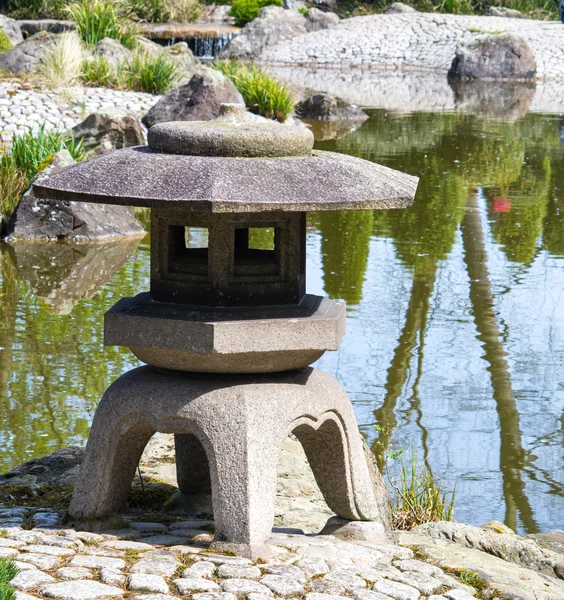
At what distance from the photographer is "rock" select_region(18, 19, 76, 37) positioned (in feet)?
104

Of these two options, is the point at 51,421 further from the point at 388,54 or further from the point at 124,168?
the point at 388,54

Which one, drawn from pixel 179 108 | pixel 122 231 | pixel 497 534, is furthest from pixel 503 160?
pixel 497 534

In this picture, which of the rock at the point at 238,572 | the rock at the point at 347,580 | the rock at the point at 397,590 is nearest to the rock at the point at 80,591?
the rock at the point at 238,572

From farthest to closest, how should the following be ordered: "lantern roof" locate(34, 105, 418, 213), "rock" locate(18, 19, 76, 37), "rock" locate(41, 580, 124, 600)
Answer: "rock" locate(18, 19, 76, 37)
"lantern roof" locate(34, 105, 418, 213)
"rock" locate(41, 580, 124, 600)

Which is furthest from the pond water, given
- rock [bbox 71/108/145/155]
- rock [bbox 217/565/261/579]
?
rock [bbox 71/108/145/155]

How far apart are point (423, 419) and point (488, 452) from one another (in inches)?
24.1

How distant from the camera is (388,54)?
116ft

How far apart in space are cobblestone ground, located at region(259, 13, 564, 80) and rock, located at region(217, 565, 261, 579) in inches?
1239

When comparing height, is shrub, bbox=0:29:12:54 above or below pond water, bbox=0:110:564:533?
above

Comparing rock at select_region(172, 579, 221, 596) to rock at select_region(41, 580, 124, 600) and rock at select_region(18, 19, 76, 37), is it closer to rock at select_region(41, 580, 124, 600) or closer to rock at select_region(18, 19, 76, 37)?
rock at select_region(41, 580, 124, 600)

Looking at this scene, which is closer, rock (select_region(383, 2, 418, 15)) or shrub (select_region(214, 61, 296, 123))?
shrub (select_region(214, 61, 296, 123))

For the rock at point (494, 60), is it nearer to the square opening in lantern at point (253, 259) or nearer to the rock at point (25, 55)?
the rock at point (25, 55)

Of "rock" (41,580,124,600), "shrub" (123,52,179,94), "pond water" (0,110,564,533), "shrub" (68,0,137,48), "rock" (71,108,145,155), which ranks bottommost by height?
"pond water" (0,110,564,533)

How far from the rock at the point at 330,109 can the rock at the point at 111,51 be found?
4110 millimetres
